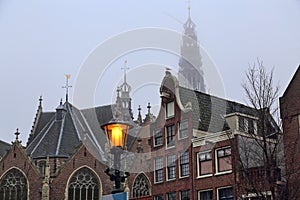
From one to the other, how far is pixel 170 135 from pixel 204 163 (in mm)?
3335

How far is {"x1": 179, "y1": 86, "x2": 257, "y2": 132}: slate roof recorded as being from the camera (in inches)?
1185

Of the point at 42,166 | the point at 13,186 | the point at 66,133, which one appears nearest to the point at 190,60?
the point at 66,133

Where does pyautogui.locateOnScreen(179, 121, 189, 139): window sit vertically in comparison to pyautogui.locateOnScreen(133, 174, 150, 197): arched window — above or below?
above

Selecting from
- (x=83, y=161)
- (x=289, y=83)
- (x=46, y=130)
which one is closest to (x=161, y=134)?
(x=289, y=83)

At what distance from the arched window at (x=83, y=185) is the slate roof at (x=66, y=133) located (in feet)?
6.67

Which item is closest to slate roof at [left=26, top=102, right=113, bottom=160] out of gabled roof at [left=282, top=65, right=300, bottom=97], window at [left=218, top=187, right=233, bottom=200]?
window at [left=218, top=187, right=233, bottom=200]

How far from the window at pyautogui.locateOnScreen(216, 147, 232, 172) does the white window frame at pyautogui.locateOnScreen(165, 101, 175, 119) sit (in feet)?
15.0

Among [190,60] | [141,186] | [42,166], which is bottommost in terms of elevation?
[141,186]

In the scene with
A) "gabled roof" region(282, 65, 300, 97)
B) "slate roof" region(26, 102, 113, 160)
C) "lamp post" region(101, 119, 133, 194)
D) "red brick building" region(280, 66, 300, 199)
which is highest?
"slate roof" region(26, 102, 113, 160)

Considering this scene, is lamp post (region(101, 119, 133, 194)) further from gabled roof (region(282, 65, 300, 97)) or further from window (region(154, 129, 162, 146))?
window (region(154, 129, 162, 146))

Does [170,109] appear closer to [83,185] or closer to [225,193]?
[225,193]

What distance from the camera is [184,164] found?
95.8 ft

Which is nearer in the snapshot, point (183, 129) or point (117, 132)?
point (117, 132)

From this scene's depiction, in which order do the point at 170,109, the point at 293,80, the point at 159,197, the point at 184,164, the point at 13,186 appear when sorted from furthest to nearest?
1. the point at 13,186
2. the point at 170,109
3. the point at 159,197
4. the point at 184,164
5. the point at 293,80
